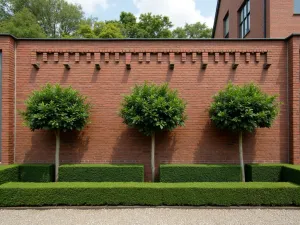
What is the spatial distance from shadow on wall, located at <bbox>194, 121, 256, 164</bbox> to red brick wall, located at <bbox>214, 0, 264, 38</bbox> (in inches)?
215

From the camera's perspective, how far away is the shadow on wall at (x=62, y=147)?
8273 mm

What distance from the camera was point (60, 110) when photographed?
696cm

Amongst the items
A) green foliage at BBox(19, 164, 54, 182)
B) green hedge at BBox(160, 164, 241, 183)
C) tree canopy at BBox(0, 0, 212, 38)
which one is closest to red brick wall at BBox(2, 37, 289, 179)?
green foliage at BBox(19, 164, 54, 182)

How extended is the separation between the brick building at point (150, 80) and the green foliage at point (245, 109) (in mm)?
1106

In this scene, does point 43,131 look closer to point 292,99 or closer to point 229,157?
point 229,157

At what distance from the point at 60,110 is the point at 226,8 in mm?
14361

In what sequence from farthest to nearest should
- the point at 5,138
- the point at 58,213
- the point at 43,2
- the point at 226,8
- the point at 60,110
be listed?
1. the point at 43,2
2. the point at 226,8
3. the point at 5,138
4. the point at 60,110
5. the point at 58,213

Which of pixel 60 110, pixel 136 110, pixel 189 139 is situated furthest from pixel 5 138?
pixel 189 139

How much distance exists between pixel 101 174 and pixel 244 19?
11.6 m

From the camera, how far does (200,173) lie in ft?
24.4

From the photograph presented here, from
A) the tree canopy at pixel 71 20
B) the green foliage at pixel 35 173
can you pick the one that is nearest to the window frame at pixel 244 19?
the green foliage at pixel 35 173

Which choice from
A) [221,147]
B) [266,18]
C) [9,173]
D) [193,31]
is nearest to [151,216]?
[221,147]

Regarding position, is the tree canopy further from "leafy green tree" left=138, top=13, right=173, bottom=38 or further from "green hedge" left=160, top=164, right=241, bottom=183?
"green hedge" left=160, top=164, right=241, bottom=183

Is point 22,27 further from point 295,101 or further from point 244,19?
point 295,101
